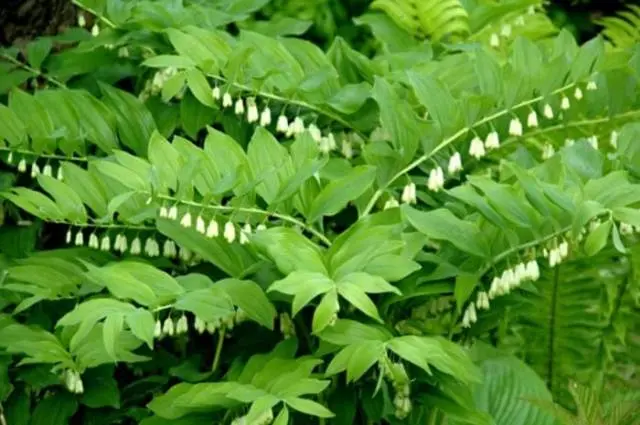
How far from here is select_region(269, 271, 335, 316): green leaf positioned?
2166 mm

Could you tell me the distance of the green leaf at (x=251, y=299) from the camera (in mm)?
2434

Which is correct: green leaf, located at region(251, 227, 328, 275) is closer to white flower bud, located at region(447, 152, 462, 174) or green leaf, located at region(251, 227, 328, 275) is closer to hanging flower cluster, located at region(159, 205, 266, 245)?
hanging flower cluster, located at region(159, 205, 266, 245)

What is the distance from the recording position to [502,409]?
294 centimetres

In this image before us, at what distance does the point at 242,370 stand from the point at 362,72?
3.09 ft

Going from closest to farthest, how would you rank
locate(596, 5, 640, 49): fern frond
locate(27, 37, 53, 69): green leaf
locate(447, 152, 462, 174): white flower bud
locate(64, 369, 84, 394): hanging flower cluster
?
locate(64, 369, 84, 394): hanging flower cluster, locate(447, 152, 462, 174): white flower bud, locate(27, 37, 53, 69): green leaf, locate(596, 5, 640, 49): fern frond

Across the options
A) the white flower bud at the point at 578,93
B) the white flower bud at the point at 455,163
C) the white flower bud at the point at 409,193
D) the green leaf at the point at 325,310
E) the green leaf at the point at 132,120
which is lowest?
the green leaf at the point at 325,310

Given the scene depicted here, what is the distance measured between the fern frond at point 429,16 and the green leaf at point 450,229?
4.69 ft

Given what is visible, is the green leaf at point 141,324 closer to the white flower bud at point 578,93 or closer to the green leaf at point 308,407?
the green leaf at point 308,407

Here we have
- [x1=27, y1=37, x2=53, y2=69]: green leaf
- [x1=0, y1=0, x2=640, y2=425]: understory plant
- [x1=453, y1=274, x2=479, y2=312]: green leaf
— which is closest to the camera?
[x1=0, y1=0, x2=640, y2=425]: understory plant

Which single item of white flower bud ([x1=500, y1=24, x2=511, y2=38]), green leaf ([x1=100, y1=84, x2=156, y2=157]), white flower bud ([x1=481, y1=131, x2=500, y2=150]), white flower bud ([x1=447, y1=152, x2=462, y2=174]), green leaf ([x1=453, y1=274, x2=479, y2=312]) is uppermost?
white flower bud ([x1=500, y1=24, x2=511, y2=38])

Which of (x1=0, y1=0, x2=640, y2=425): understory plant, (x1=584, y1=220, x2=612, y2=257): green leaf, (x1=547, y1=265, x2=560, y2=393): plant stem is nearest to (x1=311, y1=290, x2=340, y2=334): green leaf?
(x1=0, y1=0, x2=640, y2=425): understory plant

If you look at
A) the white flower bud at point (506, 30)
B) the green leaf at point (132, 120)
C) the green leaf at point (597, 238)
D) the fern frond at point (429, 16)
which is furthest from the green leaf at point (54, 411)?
the white flower bud at point (506, 30)

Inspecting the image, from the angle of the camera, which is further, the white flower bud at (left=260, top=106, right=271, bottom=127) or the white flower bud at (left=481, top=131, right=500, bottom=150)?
the white flower bud at (left=260, top=106, right=271, bottom=127)

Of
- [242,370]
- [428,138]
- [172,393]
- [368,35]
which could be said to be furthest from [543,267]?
[368,35]
